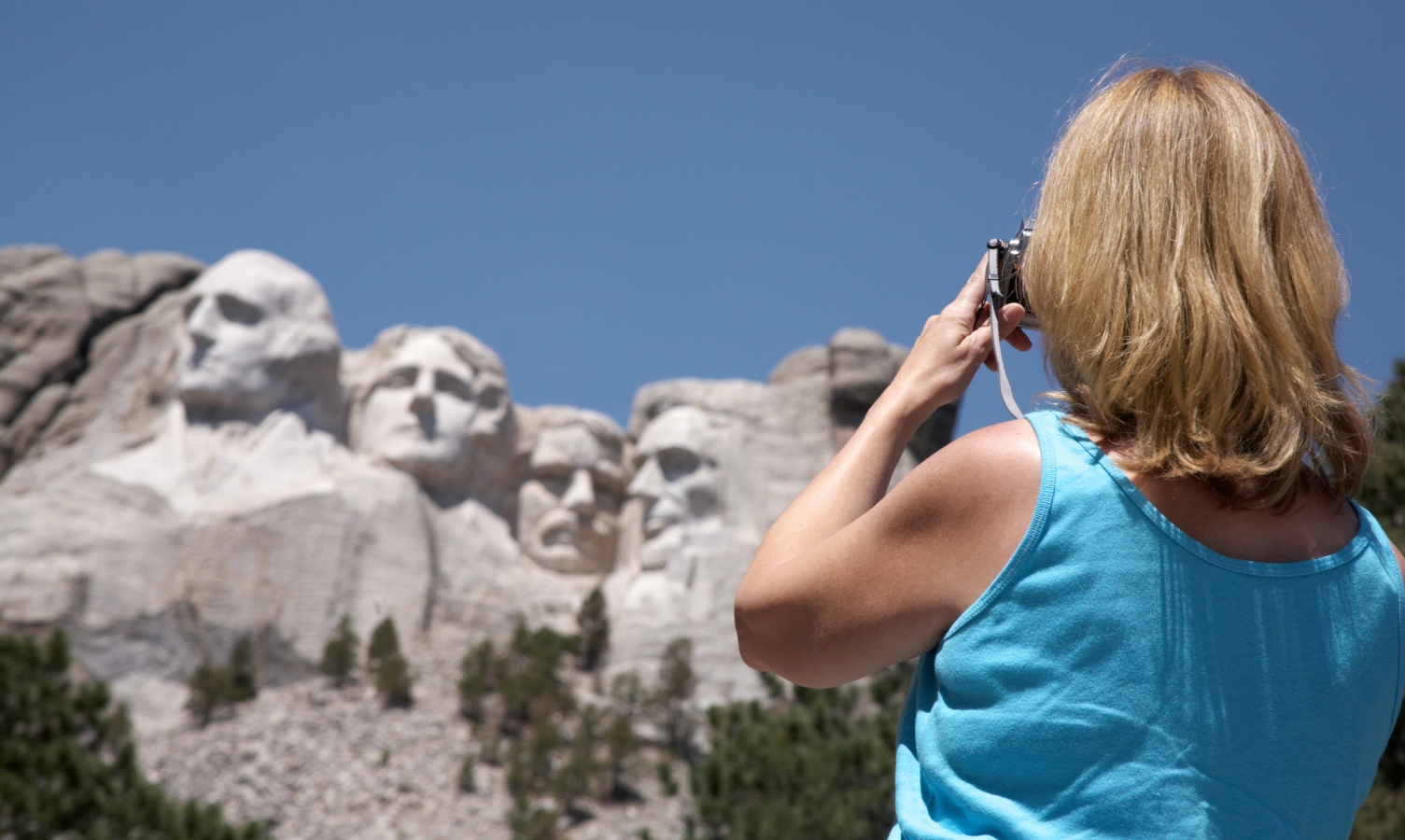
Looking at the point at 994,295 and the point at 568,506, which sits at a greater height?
the point at 568,506

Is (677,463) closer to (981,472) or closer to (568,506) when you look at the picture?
(568,506)

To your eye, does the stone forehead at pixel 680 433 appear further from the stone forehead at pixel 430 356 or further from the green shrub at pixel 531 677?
the green shrub at pixel 531 677

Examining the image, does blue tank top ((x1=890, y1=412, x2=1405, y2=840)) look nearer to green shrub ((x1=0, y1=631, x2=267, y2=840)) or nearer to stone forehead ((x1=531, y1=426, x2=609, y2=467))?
green shrub ((x1=0, y1=631, x2=267, y2=840))

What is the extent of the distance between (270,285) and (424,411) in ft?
6.51

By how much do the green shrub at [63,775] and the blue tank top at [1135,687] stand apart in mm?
6142

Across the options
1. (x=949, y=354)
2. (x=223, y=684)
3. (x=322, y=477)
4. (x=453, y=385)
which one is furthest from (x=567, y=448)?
(x=949, y=354)

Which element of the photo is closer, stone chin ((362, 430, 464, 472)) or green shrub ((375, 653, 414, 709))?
green shrub ((375, 653, 414, 709))

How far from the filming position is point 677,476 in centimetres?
1448

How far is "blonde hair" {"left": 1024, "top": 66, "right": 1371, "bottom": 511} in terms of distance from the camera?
893 millimetres

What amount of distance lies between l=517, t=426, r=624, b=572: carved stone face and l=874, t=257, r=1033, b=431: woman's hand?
13.5m

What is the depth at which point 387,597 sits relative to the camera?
12.4m

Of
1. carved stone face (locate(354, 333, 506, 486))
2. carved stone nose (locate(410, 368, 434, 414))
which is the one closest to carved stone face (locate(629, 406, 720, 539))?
carved stone face (locate(354, 333, 506, 486))

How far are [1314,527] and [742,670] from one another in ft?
40.5

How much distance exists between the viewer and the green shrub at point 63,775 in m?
6.19
